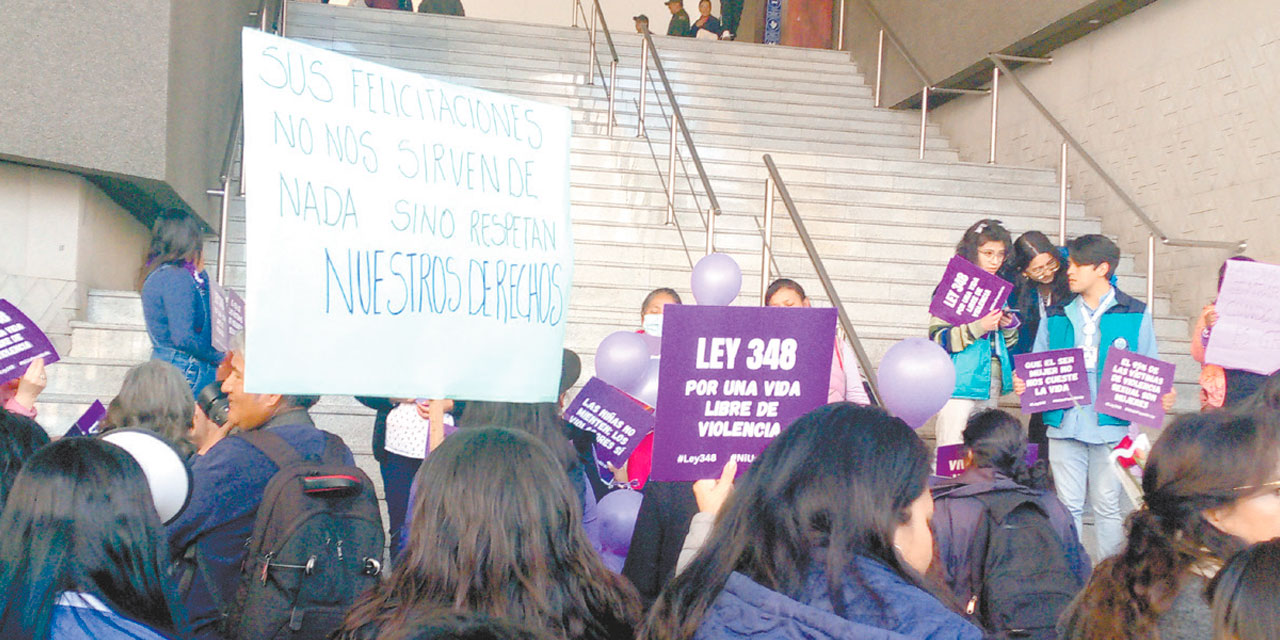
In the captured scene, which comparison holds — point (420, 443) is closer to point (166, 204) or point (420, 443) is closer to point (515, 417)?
point (515, 417)

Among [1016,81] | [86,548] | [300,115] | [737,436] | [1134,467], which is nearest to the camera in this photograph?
[86,548]

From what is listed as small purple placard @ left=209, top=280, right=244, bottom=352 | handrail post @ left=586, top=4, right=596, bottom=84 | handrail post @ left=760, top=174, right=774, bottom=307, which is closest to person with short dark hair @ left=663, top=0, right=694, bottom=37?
handrail post @ left=586, top=4, right=596, bottom=84

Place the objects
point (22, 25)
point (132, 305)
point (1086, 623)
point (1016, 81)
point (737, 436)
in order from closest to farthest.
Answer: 1. point (1086, 623)
2. point (737, 436)
3. point (22, 25)
4. point (132, 305)
5. point (1016, 81)

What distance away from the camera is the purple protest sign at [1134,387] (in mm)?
5121

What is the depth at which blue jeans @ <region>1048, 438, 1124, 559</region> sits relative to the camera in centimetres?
535

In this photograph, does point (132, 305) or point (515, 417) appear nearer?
point (515, 417)

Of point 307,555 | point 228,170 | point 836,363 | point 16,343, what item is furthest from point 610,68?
point 307,555

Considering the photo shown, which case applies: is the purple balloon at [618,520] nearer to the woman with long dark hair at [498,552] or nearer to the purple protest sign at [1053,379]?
the woman with long dark hair at [498,552]

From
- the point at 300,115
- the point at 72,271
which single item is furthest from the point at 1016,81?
the point at 300,115

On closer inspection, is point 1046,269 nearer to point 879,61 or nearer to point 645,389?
point 645,389

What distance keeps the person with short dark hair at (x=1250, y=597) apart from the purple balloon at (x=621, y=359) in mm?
3005

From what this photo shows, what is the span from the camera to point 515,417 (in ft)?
11.1

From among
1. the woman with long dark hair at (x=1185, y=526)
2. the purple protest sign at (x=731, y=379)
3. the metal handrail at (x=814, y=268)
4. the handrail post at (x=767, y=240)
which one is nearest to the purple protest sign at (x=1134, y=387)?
the metal handrail at (x=814, y=268)

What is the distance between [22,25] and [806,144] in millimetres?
6730
